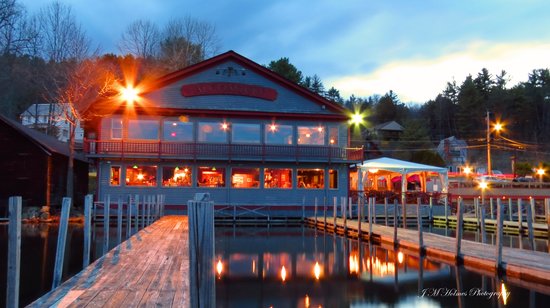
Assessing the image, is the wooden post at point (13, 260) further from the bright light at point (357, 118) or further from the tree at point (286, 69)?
the tree at point (286, 69)

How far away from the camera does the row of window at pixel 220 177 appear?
3047 centimetres

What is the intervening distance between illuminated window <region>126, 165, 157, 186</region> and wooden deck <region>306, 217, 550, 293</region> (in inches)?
623

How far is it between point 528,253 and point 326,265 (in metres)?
5.53

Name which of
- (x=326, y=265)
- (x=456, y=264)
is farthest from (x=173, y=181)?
(x=456, y=264)

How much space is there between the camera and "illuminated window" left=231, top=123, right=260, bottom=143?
3153 centimetres

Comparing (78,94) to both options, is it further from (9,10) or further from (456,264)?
(456,264)

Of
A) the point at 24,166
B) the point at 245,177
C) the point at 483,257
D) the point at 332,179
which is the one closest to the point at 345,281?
the point at 483,257

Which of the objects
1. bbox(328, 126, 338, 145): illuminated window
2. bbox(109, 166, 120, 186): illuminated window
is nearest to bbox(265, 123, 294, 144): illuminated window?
bbox(328, 126, 338, 145): illuminated window

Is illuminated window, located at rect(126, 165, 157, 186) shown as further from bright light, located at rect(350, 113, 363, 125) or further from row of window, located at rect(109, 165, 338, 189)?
bright light, located at rect(350, 113, 363, 125)

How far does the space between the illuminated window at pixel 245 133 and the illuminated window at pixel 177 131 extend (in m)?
2.71

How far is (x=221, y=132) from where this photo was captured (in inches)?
1238

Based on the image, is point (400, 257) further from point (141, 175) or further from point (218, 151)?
point (141, 175)

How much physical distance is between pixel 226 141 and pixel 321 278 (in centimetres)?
2022

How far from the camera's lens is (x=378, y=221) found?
30641 millimetres
